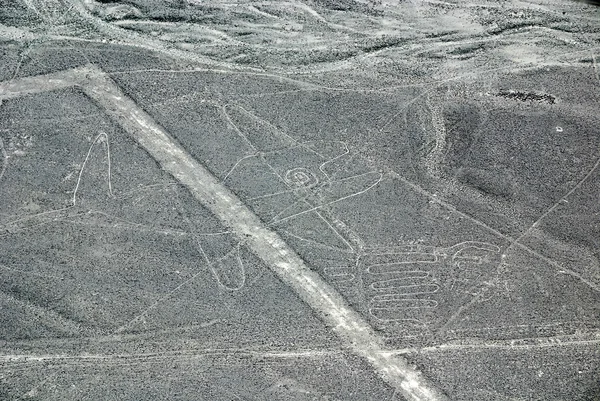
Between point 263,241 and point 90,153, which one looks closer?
point 263,241

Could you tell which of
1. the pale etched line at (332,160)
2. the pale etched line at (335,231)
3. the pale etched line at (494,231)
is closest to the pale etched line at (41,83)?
the pale etched line at (332,160)

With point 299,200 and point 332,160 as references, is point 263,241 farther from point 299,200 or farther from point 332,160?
point 332,160

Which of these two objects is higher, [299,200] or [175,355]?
[299,200]

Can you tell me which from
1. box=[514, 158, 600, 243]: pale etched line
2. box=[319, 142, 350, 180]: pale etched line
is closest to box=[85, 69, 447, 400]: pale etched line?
box=[319, 142, 350, 180]: pale etched line

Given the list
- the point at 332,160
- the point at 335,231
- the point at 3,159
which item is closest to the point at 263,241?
the point at 335,231

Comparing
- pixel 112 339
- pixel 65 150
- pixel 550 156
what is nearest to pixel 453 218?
pixel 550 156

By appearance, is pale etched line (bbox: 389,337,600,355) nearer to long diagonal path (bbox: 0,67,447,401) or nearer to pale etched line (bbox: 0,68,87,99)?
long diagonal path (bbox: 0,67,447,401)

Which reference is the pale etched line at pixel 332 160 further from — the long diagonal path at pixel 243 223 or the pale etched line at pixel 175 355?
the pale etched line at pixel 175 355
